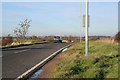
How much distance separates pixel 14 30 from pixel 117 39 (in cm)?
2268

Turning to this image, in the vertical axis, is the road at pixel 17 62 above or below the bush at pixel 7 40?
below

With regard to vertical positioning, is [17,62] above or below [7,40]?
below

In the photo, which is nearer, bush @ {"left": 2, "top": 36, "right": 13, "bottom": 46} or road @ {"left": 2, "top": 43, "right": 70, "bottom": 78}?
road @ {"left": 2, "top": 43, "right": 70, "bottom": 78}

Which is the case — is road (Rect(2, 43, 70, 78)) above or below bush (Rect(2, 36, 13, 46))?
below

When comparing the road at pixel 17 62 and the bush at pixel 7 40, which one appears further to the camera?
the bush at pixel 7 40

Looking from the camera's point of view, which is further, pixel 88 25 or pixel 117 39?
pixel 117 39

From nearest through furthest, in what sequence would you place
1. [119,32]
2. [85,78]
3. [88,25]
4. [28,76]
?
[85,78] < [28,76] < [88,25] < [119,32]

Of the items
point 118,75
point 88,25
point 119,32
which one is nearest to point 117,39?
point 119,32

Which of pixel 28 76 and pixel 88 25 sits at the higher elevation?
pixel 88 25

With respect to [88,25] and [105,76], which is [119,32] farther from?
[105,76]

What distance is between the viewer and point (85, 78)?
5324 mm

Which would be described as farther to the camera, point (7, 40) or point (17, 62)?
point (7, 40)

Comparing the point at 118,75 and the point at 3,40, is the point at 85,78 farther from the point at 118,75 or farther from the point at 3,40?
the point at 3,40

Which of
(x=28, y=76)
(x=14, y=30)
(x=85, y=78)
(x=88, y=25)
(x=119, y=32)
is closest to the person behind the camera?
(x=85, y=78)
